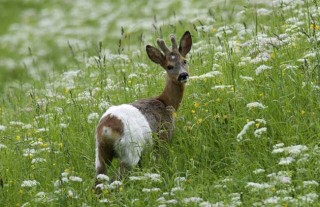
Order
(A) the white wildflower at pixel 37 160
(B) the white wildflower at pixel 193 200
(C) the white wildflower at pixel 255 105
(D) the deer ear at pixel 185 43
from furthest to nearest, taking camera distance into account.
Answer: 1. (D) the deer ear at pixel 185 43
2. (A) the white wildflower at pixel 37 160
3. (C) the white wildflower at pixel 255 105
4. (B) the white wildflower at pixel 193 200

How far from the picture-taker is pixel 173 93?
909 centimetres

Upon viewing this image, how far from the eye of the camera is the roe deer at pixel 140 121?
25.5ft

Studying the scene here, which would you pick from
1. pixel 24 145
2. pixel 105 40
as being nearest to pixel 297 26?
pixel 24 145

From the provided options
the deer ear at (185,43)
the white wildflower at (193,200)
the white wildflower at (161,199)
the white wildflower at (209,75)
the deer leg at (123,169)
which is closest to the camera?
the white wildflower at (193,200)

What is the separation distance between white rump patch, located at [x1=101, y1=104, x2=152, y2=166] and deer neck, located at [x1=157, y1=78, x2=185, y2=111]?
1.01 metres

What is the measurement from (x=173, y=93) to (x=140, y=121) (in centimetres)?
111

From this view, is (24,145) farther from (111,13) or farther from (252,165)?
(111,13)

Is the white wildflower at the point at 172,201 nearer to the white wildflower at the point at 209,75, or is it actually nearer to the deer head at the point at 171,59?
the white wildflower at the point at 209,75

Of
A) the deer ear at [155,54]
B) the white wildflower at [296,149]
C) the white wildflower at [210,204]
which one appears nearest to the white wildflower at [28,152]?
the deer ear at [155,54]

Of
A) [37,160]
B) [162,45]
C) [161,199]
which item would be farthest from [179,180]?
[162,45]

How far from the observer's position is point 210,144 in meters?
8.20

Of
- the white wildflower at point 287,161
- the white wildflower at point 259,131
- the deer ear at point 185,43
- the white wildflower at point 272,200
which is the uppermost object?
the deer ear at point 185,43

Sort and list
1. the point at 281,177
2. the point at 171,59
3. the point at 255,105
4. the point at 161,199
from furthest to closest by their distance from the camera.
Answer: the point at 171,59 → the point at 255,105 → the point at 161,199 → the point at 281,177

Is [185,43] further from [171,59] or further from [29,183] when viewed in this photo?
[29,183]
